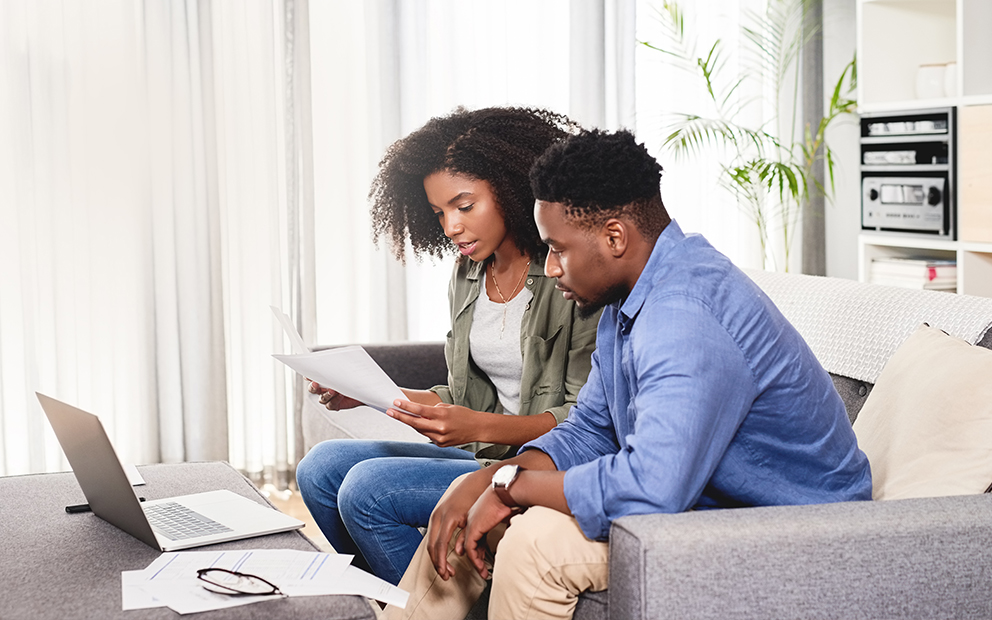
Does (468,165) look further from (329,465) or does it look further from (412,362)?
(412,362)

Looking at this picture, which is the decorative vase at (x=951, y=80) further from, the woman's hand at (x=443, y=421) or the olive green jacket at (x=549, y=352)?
the woman's hand at (x=443, y=421)

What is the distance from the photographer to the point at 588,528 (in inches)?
46.6

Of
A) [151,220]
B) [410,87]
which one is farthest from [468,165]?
[151,220]

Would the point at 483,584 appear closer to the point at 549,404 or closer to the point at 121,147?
the point at 549,404

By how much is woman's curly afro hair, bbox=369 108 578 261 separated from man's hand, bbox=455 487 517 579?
671mm

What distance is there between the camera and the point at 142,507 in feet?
4.66

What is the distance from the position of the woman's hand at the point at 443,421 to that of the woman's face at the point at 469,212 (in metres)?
0.40

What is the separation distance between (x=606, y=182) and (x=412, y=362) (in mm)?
1325

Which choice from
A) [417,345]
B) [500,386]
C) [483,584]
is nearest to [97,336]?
[417,345]

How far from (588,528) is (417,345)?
1.41 m

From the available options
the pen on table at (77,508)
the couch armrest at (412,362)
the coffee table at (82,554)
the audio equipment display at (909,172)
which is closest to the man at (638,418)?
the coffee table at (82,554)

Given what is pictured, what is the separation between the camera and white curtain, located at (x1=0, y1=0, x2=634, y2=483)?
3.03 meters


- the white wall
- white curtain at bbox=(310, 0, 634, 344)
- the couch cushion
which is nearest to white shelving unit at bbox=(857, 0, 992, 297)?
the white wall

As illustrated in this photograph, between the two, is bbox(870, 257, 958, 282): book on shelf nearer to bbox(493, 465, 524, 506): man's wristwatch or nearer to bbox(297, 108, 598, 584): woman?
bbox(297, 108, 598, 584): woman
